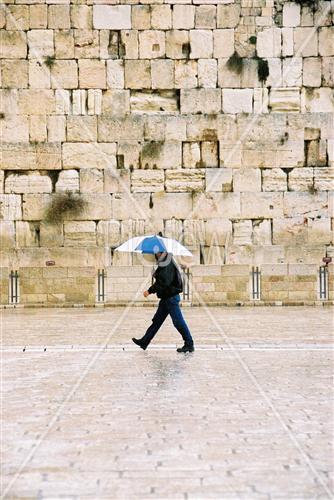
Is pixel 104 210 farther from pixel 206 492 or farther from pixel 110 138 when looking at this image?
pixel 206 492

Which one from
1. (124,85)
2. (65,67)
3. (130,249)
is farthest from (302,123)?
(130,249)

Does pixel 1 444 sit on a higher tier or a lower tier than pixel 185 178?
lower

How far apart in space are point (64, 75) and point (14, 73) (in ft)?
3.13

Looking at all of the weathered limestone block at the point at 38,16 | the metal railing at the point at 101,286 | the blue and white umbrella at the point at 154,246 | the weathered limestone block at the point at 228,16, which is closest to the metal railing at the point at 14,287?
the metal railing at the point at 101,286

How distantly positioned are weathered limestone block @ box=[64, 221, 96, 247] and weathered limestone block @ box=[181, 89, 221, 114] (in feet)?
9.41

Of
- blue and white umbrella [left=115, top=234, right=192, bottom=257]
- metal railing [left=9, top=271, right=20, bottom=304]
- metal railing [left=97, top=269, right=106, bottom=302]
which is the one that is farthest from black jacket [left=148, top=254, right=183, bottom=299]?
metal railing [left=9, top=271, right=20, bottom=304]

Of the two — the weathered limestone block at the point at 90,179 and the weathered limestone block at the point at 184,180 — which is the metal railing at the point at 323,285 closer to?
the weathered limestone block at the point at 184,180

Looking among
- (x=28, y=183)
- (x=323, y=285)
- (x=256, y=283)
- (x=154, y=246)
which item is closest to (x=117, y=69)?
(x=28, y=183)

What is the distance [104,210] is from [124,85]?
2431 millimetres

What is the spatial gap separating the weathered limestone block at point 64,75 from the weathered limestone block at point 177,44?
183cm

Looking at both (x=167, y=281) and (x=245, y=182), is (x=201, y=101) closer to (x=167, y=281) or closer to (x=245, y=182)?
(x=245, y=182)

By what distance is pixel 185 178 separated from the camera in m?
17.8

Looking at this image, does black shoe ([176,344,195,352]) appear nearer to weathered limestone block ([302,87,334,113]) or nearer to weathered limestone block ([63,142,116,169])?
weathered limestone block ([63,142,116,169])

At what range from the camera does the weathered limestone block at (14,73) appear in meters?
17.8
